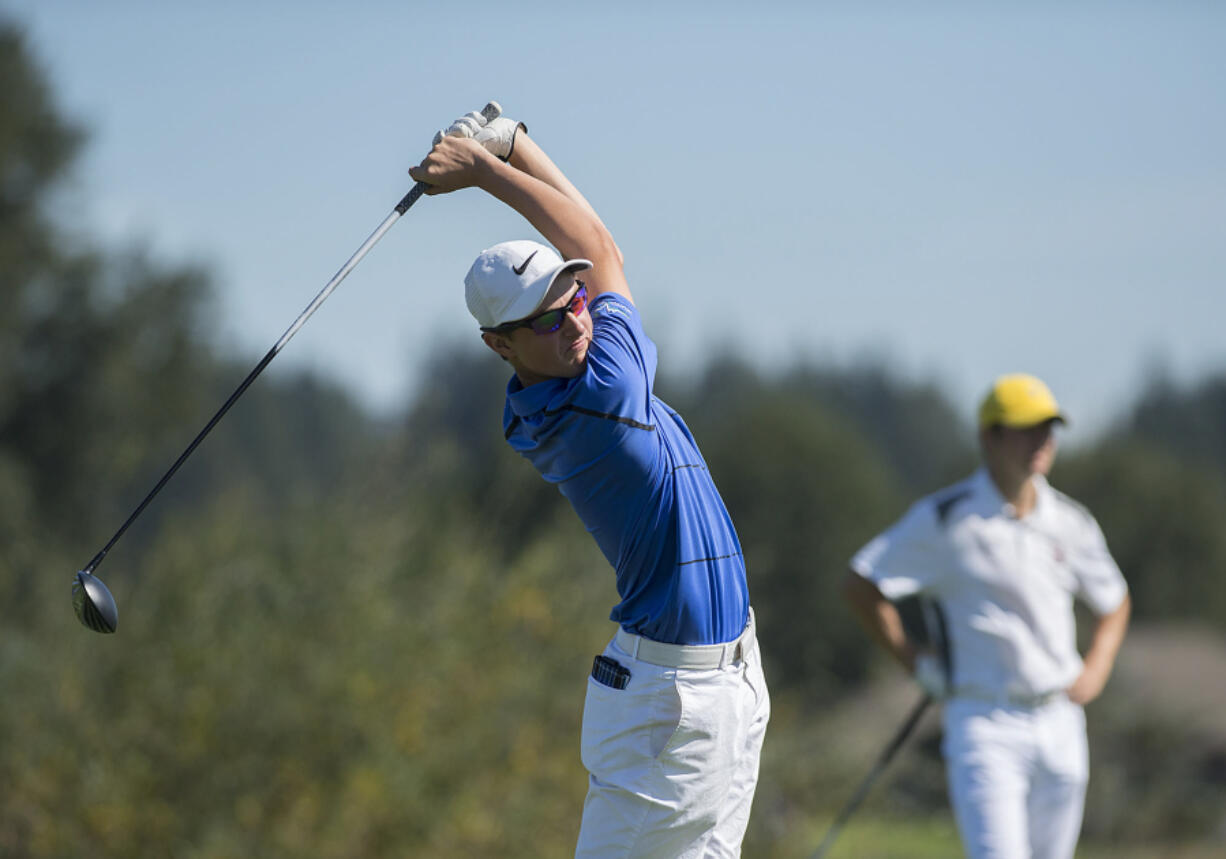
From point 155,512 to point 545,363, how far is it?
69.5 feet

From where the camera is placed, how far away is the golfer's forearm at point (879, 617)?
5.43 m

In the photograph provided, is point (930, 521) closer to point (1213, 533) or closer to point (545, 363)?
point (545, 363)

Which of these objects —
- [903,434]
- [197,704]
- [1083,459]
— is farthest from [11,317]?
[903,434]

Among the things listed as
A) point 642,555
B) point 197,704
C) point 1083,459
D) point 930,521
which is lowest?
point 197,704

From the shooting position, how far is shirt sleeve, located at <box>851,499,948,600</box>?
5.36 m

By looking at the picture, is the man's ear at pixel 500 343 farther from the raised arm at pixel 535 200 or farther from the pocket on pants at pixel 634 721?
the pocket on pants at pixel 634 721

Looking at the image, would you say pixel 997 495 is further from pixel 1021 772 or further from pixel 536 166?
pixel 536 166

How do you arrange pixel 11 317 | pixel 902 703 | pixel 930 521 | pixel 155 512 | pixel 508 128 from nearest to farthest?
pixel 508 128, pixel 930 521, pixel 902 703, pixel 11 317, pixel 155 512

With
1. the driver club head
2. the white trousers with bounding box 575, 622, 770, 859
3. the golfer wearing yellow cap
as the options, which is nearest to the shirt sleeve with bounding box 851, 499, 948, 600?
the golfer wearing yellow cap

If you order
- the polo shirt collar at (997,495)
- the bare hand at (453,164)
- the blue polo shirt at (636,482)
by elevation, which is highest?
the polo shirt collar at (997,495)

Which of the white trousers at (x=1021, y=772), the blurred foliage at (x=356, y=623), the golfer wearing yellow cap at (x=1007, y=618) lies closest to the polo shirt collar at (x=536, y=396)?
the golfer wearing yellow cap at (x=1007, y=618)

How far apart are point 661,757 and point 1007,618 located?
2.42 meters

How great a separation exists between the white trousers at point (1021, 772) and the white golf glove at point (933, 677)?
3.6 inches

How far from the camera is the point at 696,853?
3.29 m
